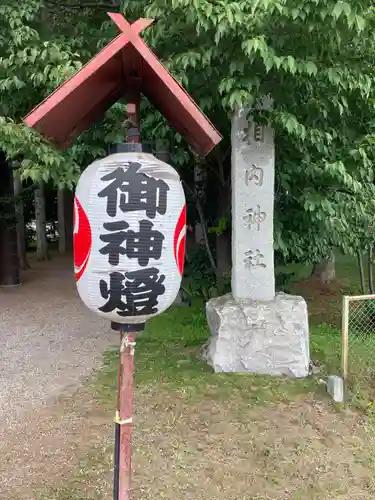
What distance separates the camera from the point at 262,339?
5.24 metres

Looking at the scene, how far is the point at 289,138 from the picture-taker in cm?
505

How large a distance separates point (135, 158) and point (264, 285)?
309 centimetres

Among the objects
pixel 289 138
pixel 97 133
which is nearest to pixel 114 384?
pixel 97 133

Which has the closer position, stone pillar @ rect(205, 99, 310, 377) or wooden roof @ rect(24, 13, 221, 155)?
wooden roof @ rect(24, 13, 221, 155)

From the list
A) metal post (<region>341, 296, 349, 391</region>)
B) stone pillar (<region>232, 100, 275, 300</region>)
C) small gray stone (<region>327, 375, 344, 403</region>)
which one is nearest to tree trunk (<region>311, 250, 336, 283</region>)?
stone pillar (<region>232, 100, 275, 300</region>)

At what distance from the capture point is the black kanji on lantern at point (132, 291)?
2486mm

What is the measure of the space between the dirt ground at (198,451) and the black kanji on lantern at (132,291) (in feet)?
4.99

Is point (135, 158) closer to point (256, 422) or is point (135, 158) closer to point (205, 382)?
point (256, 422)

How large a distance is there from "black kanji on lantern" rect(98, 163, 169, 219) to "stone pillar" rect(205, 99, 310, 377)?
277 centimetres

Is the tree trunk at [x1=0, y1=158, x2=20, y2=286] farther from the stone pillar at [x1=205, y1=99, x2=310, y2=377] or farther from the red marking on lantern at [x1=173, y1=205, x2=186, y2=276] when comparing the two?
the red marking on lantern at [x1=173, y1=205, x2=186, y2=276]

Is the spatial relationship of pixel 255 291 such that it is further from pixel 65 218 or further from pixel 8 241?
pixel 65 218

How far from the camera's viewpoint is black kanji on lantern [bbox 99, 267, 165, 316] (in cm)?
249

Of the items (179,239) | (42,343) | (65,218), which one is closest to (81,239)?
(179,239)

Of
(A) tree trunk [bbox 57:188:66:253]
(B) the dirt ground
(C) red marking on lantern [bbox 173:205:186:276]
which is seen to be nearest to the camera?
(C) red marking on lantern [bbox 173:205:186:276]
